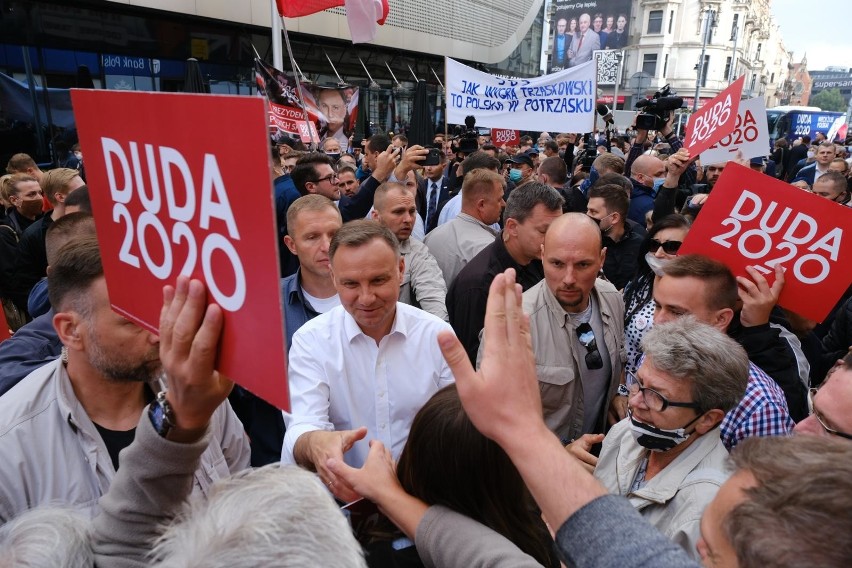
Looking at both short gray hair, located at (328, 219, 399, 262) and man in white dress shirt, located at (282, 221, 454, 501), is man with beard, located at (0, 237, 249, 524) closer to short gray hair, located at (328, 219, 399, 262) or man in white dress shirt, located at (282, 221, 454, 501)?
man in white dress shirt, located at (282, 221, 454, 501)

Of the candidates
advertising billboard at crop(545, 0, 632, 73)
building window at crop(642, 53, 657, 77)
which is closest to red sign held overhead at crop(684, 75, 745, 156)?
advertising billboard at crop(545, 0, 632, 73)

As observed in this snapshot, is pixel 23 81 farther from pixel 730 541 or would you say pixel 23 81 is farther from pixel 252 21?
pixel 730 541

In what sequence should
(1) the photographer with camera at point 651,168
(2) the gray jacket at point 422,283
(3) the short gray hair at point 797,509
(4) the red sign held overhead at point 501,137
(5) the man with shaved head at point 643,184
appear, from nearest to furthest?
(3) the short gray hair at point 797,509 < (2) the gray jacket at point 422,283 < (1) the photographer with camera at point 651,168 < (5) the man with shaved head at point 643,184 < (4) the red sign held overhead at point 501,137

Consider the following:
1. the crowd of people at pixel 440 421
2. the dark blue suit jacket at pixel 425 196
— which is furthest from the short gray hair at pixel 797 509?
the dark blue suit jacket at pixel 425 196

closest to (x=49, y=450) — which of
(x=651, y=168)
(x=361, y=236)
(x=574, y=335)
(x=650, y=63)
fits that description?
(x=361, y=236)

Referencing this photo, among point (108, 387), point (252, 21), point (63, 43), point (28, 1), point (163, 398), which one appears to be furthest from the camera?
point (252, 21)

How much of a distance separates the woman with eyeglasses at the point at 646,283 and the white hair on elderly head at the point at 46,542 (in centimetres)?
239

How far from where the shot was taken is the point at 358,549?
3.15ft

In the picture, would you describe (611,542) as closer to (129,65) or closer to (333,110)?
(333,110)

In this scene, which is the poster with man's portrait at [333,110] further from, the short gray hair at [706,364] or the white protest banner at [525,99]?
the short gray hair at [706,364]

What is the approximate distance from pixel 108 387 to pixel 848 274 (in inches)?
113

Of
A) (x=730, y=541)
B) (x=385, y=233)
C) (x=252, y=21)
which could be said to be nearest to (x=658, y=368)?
(x=730, y=541)

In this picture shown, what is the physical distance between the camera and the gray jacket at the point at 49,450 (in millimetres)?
1538

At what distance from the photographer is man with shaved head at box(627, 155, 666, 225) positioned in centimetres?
590
